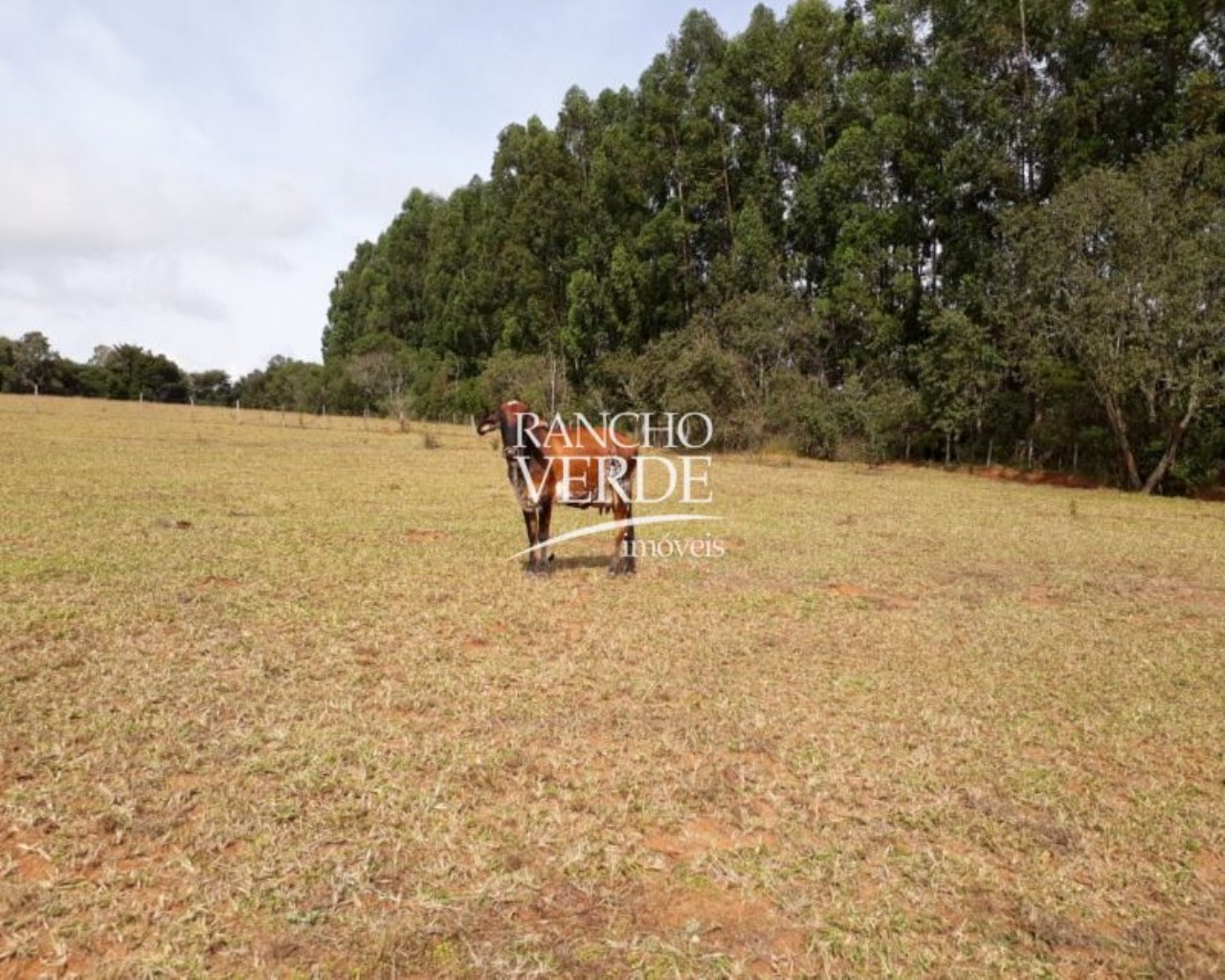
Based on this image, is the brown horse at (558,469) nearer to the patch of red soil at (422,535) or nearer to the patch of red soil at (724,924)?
the patch of red soil at (422,535)

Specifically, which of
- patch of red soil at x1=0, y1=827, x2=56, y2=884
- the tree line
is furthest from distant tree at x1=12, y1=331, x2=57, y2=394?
patch of red soil at x1=0, y1=827, x2=56, y2=884

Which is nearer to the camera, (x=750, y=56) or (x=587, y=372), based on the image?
(x=750, y=56)

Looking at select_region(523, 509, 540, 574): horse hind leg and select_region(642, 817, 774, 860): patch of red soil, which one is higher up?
select_region(523, 509, 540, 574): horse hind leg

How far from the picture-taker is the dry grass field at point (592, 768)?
278cm

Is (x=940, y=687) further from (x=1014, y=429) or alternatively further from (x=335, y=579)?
(x=1014, y=429)

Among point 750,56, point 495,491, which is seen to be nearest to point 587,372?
point 750,56

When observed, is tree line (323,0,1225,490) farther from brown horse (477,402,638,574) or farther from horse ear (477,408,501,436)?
horse ear (477,408,501,436)

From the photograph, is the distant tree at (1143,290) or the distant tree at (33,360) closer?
the distant tree at (1143,290)

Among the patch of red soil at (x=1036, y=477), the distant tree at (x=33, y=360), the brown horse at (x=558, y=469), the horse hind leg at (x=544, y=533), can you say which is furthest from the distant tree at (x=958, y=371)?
the distant tree at (x=33, y=360)

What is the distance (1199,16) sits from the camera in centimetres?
2394

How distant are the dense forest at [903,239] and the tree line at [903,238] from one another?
0.11m

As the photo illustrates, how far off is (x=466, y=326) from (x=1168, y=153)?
41989mm

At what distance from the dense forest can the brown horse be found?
17.4 m

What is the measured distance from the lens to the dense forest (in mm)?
20859
